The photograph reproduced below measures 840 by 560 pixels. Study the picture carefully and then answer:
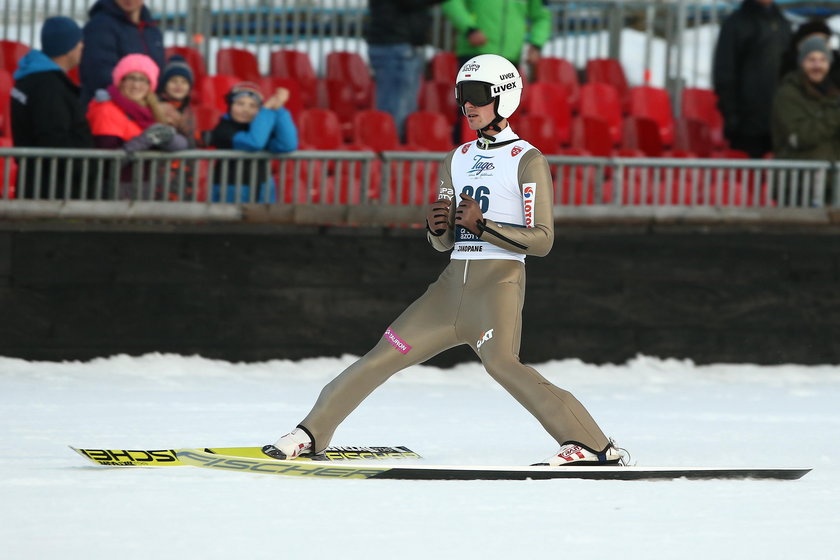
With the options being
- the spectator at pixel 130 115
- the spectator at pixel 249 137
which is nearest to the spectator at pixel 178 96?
the spectator at pixel 130 115

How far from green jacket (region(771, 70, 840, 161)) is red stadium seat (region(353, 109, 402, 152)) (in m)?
2.98

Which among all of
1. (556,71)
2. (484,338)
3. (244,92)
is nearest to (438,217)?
(484,338)

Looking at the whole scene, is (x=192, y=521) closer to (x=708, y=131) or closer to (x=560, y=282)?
(x=560, y=282)

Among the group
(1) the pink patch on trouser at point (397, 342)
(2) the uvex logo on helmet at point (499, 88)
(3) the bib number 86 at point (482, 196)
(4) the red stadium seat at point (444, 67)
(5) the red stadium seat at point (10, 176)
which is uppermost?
(4) the red stadium seat at point (444, 67)

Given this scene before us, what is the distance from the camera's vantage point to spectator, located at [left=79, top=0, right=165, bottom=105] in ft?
36.1

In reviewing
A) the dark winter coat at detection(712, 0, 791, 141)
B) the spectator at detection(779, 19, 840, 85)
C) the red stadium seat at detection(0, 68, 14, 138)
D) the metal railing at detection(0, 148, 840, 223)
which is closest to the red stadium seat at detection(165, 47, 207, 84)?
the red stadium seat at detection(0, 68, 14, 138)

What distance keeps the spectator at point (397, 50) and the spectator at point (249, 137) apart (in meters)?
1.69

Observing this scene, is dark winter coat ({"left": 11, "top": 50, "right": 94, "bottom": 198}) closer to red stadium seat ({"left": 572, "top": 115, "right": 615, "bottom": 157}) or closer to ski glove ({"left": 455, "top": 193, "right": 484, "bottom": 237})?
red stadium seat ({"left": 572, "top": 115, "right": 615, "bottom": 157})

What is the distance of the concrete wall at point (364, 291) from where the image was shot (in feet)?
34.1

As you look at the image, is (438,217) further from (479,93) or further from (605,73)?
(605,73)

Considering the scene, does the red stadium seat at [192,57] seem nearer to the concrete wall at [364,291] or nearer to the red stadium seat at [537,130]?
the red stadium seat at [537,130]

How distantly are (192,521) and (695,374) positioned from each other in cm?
641

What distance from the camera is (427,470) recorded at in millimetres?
6414

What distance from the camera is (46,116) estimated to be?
10391 mm
